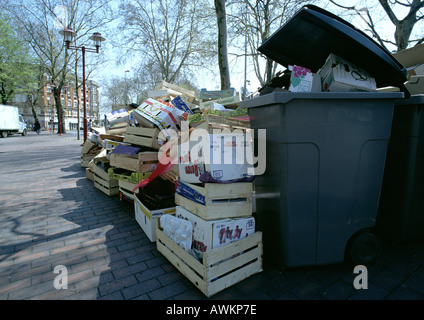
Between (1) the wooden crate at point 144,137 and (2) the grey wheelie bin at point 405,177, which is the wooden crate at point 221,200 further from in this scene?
(1) the wooden crate at point 144,137

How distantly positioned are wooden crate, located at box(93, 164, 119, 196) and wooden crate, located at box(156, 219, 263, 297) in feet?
8.57

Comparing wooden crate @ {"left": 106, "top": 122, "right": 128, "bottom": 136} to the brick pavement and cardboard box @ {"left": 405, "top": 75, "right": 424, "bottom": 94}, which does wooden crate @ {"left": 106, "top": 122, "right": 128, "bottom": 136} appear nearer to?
the brick pavement

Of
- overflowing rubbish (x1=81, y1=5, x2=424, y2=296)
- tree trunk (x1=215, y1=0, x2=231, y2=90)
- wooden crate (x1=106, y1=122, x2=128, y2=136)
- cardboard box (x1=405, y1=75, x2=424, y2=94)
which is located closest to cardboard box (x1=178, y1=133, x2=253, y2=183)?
overflowing rubbish (x1=81, y1=5, x2=424, y2=296)

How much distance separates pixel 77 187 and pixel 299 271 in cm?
472

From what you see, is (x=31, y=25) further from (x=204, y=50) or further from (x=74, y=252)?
(x=74, y=252)

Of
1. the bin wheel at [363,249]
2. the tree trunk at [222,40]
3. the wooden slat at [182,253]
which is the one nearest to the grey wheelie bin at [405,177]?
the bin wheel at [363,249]

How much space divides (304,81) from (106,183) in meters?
3.77

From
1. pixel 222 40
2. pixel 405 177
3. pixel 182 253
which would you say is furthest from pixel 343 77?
pixel 222 40

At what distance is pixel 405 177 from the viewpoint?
7.54ft

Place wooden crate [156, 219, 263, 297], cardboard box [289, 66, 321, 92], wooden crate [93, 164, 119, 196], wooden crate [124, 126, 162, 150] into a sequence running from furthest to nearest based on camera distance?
1. wooden crate [93, 164, 119, 196]
2. wooden crate [124, 126, 162, 150]
3. cardboard box [289, 66, 321, 92]
4. wooden crate [156, 219, 263, 297]

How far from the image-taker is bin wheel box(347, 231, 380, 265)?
6.72 ft

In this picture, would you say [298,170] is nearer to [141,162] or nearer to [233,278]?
[233,278]

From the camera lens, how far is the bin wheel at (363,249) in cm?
205
